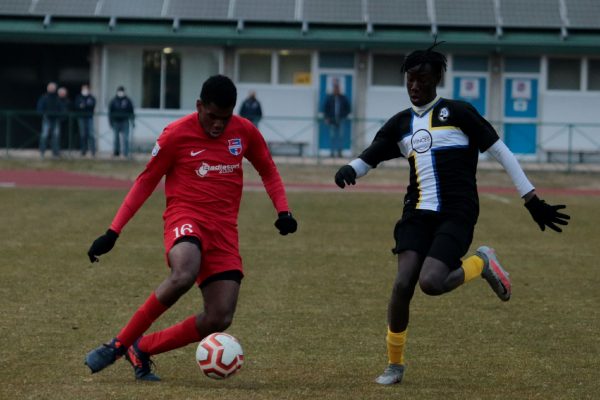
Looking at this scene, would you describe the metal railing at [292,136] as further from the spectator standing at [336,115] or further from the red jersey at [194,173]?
the red jersey at [194,173]

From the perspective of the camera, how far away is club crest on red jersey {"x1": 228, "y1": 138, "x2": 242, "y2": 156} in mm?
7516

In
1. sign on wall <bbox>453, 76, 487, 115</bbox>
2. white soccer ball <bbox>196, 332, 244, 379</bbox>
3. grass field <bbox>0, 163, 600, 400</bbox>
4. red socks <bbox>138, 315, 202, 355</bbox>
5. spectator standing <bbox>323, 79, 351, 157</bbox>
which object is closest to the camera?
white soccer ball <bbox>196, 332, 244, 379</bbox>

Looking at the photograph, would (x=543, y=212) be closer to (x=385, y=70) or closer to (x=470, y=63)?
(x=385, y=70)

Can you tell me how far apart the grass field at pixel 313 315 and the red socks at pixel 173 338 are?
0.23m

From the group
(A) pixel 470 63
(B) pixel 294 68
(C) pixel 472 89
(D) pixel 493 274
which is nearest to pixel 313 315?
(D) pixel 493 274

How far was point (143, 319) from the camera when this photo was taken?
734 centimetres

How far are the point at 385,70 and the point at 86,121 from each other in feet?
29.2

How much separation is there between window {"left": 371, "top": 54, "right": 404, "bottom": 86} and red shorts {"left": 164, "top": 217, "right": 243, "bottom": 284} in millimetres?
27963

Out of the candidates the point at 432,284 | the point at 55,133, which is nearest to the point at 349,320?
the point at 432,284

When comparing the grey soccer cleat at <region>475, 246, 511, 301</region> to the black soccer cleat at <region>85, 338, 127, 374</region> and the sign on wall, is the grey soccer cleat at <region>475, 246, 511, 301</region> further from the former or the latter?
the sign on wall

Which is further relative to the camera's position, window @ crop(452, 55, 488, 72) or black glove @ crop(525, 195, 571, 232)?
window @ crop(452, 55, 488, 72)

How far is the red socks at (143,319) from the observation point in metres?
7.31

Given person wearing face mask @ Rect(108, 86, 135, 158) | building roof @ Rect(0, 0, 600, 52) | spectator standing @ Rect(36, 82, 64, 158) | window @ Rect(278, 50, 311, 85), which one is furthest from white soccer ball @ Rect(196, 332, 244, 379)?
window @ Rect(278, 50, 311, 85)

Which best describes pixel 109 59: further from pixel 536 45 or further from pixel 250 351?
pixel 250 351
